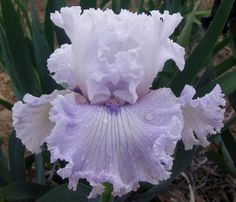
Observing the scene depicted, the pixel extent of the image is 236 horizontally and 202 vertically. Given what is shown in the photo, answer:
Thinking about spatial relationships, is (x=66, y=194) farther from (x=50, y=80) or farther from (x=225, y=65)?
(x=225, y=65)

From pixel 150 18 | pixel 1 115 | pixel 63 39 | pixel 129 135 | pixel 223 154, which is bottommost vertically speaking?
pixel 1 115

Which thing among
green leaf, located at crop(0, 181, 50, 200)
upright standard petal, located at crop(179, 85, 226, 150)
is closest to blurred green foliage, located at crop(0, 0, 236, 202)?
green leaf, located at crop(0, 181, 50, 200)

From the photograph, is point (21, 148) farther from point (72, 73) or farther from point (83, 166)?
point (83, 166)

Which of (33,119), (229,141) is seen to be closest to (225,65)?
(229,141)

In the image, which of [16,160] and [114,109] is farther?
[16,160]

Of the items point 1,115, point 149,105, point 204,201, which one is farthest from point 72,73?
point 1,115

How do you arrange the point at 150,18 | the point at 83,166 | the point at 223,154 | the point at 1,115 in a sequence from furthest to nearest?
the point at 1,115 → the point at 223,154 → the point at 150,18 → the point at 83,166
